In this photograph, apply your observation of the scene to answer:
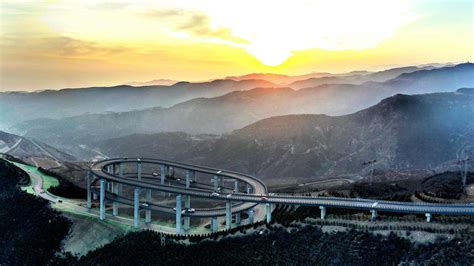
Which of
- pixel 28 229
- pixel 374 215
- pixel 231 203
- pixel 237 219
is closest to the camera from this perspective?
pixel 374 215

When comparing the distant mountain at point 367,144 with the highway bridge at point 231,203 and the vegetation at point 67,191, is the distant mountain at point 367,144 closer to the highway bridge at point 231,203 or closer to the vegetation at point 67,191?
the vegetation at point 67,191

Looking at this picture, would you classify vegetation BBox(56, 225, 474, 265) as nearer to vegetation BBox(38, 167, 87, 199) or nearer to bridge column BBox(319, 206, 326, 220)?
bridge column BBox(319, 206, 326, 220)

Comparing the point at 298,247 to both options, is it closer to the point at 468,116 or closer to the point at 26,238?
the point at 26,238

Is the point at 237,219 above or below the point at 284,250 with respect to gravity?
below

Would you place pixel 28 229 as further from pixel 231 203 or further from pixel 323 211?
pixel 323 211

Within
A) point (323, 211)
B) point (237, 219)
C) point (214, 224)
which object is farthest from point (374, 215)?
point (214, 224)

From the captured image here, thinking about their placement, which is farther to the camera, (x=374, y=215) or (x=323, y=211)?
(x=323, y=211)
